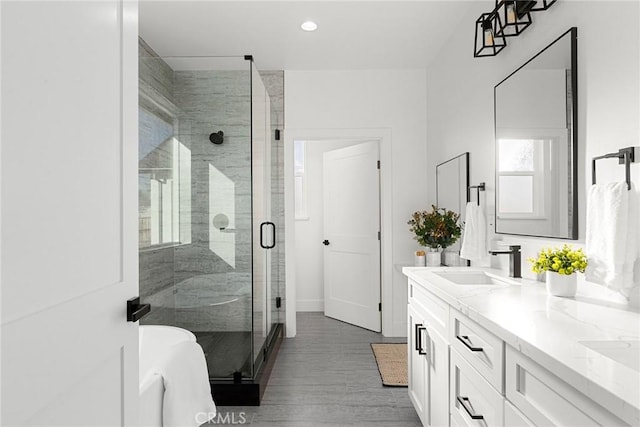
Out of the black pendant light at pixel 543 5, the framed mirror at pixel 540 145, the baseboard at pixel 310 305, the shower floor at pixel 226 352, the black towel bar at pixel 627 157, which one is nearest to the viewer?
the black towel bar at pixel 627 157

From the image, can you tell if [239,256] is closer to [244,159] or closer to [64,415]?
[244,159]

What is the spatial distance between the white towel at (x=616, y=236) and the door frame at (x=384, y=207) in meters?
2.64

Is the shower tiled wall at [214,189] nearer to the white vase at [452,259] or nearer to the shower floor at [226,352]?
the shower floor at [226,352]

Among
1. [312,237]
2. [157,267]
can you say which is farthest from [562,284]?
[312,237]

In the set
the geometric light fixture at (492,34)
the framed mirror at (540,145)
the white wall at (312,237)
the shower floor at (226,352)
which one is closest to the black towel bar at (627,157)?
the framed mirror at (540,145)

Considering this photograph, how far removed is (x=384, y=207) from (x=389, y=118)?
898mm

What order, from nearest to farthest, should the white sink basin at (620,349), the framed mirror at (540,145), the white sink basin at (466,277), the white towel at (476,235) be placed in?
the white sink basin at (620,349) → the framed mirror at (540,145) → the white sink basin at (466,277) → the white towel at (476,235)

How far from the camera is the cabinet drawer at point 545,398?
0.76 meters

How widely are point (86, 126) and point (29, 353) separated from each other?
45 cm

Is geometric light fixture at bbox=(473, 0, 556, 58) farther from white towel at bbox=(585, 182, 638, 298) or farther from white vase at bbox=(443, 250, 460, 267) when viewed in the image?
white vase at bbox=(443, 250, 460, 267)

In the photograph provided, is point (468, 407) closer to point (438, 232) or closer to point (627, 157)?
point (627, 157)

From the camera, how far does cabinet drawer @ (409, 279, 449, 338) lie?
1.70 meters

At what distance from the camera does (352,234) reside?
4.37m

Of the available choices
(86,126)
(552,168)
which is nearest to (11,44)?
(86,126)
